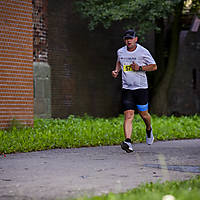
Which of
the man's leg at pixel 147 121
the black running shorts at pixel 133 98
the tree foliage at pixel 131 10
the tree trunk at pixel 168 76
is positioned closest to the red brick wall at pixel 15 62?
the man's leg at pixel 147 121

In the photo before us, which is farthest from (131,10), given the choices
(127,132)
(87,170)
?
(87,170)

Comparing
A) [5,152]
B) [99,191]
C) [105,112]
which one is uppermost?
[99,191]

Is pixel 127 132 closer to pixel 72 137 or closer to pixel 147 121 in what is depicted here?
pixel 147 121

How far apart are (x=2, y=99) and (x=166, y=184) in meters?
7.34

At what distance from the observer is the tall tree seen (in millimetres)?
17250

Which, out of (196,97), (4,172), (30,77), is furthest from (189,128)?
(196,97)

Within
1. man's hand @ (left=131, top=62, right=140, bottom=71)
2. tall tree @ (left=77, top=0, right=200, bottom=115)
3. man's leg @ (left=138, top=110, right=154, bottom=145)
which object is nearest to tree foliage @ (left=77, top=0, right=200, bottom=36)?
tall tree @ (left=77, top=0, right=200, bottom=115)

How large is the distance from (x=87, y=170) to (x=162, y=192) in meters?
1.89

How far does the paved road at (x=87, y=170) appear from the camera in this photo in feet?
16.6

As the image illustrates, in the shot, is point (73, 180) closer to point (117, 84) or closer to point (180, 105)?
point (117, 84)

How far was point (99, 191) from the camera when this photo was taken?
4.91 m

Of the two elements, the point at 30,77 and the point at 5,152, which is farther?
the point at 30,77

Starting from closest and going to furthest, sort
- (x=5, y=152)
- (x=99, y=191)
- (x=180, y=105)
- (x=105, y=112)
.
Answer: (x=99, y=191) < (x=5, y=152) < (x=105, y=112) < (x=180, y=105)

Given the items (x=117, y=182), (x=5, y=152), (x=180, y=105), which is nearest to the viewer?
(x=117, y=182)
